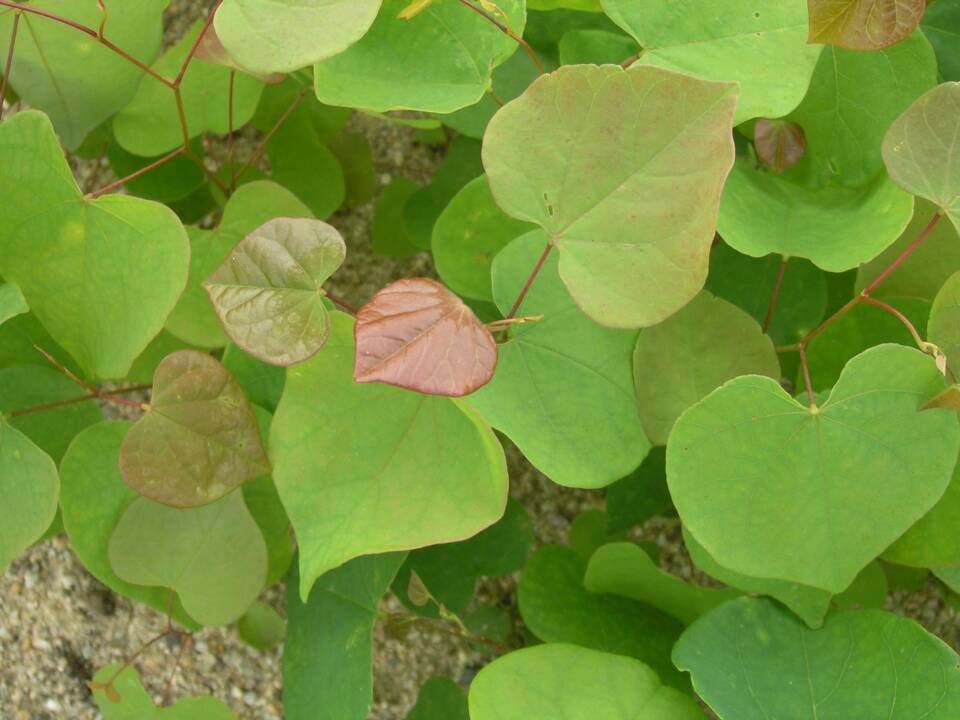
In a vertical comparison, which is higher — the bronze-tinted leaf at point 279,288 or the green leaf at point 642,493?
the bronze-tinted leaf at point 279,288

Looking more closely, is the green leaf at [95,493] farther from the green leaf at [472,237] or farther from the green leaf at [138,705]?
the green leaf at [472,237]

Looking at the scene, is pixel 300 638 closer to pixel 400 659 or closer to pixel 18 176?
pixel 400 659

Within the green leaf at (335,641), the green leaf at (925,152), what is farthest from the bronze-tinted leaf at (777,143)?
the green leaf at (335,641)

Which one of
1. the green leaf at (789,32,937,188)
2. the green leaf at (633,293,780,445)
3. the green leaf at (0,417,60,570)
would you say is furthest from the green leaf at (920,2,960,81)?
the green leaf at (0,417,60,570)

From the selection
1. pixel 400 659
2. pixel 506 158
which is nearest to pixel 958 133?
pixel 506 158

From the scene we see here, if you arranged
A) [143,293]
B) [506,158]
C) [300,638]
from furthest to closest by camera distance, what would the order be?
[300,638] → [143,293] → [506,158]

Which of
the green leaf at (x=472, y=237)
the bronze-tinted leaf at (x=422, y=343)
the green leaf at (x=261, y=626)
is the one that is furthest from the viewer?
the green leaf at (x=261, y=626)
